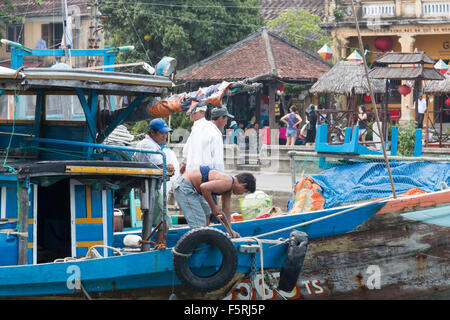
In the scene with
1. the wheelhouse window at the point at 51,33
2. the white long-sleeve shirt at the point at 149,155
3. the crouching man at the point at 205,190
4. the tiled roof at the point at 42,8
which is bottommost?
the crouching man at the point at 205,190

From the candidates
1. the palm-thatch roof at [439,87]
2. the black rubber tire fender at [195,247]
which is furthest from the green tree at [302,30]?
the black rubber tire fender at [195,247]

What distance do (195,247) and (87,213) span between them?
3.43ft

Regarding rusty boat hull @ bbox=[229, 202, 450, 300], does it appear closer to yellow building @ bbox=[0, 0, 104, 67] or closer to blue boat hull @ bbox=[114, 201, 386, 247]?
blue boat hull @ bbox=[114, 201, 386, 247]

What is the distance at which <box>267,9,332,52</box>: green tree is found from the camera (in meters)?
24.1

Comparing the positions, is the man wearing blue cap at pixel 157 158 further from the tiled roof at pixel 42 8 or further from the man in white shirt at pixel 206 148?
the tiled roof at pixel 42 8

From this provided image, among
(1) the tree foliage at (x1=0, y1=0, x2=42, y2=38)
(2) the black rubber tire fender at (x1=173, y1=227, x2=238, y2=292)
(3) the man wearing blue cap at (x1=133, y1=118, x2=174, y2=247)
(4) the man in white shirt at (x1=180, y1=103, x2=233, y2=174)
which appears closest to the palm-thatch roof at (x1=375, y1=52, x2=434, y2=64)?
(3) the man wearing blue cap at (x1=133, y1=118, x2=174, y2=247)

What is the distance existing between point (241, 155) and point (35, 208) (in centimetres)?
1033

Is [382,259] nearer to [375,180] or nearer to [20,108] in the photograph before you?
[375,180]

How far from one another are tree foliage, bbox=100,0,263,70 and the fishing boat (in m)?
14.5

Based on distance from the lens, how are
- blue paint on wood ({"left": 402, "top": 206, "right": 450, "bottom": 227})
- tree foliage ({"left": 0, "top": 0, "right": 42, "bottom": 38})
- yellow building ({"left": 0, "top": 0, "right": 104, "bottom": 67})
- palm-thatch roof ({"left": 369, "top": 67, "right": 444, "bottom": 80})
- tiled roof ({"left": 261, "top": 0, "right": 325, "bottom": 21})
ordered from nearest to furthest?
blue paint on wood ({"left": 402, "top": 206, "right": 450, "bottom": 227})
palm-thatch roof ({"left": 369, "top": 67, "right": 444, "bottom": 80})
tree foliage ({"left": 0, "top": 0, "right": 42, "bottom": 38})
tiled roof ({"left": 261, "top": 0, "right": 325, "bottom": 21})
yellow building ({"left": 0, "top": 0, "right": 104, "bottom": 67})

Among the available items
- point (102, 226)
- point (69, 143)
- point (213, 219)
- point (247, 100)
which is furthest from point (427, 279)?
point (247, 100)

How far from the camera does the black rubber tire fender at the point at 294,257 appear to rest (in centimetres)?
662

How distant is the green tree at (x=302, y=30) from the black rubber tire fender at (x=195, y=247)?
1825 cm

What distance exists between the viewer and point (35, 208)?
21.3 feet
